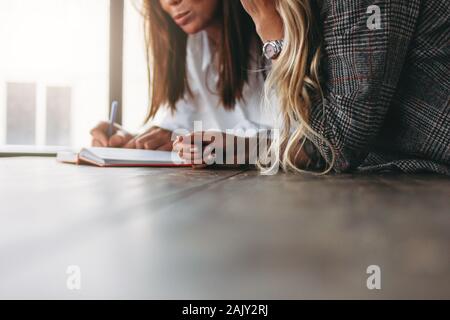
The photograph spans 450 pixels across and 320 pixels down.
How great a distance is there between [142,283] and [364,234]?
7.4 inches

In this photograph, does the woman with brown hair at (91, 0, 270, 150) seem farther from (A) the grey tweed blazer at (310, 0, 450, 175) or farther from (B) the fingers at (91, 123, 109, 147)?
(A) the grey tweed blazer at (310, 0, 450, 175)

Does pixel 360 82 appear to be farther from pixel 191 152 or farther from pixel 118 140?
pixel 118 140

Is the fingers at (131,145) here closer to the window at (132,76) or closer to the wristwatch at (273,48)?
the wristwatch at (273,48)

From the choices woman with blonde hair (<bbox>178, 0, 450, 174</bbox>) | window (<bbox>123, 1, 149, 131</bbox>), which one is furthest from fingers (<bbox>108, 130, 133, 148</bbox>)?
window (<bbox>123, 1, 149, 131</bbox>)

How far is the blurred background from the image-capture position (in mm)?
2045

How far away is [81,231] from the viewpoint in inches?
13.1

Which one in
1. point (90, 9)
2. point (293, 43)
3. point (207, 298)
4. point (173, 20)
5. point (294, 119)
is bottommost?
point (207, 298)

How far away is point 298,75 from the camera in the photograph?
720 millimetres

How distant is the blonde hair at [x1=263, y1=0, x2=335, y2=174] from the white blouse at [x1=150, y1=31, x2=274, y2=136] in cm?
57

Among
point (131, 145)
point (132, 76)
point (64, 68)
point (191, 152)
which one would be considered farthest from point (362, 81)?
point (64, 68)

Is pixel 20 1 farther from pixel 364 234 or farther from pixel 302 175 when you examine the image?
pixel 364 234

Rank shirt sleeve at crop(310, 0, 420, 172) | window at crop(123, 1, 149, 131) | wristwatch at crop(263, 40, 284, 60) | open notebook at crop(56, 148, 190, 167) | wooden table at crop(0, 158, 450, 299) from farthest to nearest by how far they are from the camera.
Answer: window at crop(123, 1, 149, 131), open notebook at crop(56, 148, 190, 167), wristwatch at crop(263, 40, 284, 60), shirt sleeve at crop(310, 0, 420, 172), wooden table at crop(0, 158, 450, 299)

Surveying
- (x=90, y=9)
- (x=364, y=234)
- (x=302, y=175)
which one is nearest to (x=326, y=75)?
(x=302, y=175)

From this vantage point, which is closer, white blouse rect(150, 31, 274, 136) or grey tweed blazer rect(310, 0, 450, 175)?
grey tweed blazer rect(310, 0, 450, 175)
